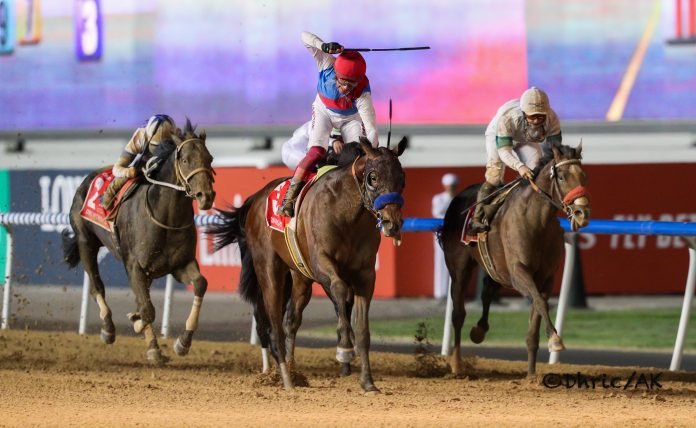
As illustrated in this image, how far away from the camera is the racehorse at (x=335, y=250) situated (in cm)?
844

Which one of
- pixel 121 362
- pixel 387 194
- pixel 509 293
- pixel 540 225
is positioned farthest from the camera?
pixel 509 293

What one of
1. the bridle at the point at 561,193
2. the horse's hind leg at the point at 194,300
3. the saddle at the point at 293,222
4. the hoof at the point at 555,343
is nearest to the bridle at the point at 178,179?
the horse's hind leg at the point at 194,300

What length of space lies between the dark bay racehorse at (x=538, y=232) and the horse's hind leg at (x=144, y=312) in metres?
2.10

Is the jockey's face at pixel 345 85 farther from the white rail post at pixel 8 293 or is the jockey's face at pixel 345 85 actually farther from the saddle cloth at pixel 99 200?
the white rail post at pixel 8 293

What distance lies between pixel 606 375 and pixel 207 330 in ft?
15.0

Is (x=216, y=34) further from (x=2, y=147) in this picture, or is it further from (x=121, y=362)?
(x=121, y=362)

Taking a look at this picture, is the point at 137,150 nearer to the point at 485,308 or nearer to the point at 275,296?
the point at 275,296

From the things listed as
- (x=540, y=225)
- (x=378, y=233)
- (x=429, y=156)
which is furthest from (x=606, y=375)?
(x=429, y=156)

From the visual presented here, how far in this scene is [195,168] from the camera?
32.1 feet

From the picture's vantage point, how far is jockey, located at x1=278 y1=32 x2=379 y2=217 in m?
9.17

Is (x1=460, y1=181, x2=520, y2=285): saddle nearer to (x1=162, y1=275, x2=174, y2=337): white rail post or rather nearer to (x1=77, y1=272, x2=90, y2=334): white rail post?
(x1=162, y1=275, x2=174, y2=337): white rail post

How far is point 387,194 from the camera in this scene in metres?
8.30

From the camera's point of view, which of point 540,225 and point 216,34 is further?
point 216,34

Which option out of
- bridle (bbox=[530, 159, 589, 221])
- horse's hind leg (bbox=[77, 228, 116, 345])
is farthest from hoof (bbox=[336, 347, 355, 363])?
horse's hind leg (bbox=[77, 228, 116, 345])
